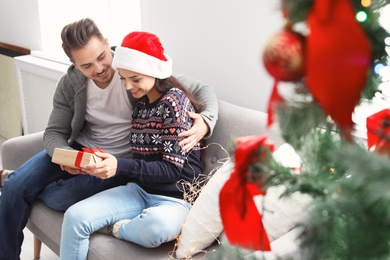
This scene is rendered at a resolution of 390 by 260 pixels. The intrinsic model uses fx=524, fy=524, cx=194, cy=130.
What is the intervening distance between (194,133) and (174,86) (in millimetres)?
225

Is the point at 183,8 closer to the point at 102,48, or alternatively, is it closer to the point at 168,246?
the point at 102,48

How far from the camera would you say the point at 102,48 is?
206cm

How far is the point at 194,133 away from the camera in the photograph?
197 centimetres

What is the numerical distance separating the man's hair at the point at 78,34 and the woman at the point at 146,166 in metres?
0.13

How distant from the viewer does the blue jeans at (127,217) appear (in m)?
1.76

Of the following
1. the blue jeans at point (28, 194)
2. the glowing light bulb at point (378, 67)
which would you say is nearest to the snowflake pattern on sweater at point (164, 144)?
the blue jeans at point (28, 194)

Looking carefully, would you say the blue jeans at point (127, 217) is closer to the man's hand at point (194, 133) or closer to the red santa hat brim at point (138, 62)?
the man's hand at point (194, 133)

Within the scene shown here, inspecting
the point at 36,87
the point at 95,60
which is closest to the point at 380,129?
the point at 95,60

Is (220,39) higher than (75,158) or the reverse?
higher

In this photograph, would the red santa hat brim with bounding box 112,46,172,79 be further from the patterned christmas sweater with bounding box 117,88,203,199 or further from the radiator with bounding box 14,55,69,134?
the radiator with bounding box 14,55,69,134

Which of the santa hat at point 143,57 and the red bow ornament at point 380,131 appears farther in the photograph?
the santa hat at point 143,57

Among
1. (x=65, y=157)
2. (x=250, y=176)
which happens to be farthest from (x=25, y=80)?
(x=250, y=176)

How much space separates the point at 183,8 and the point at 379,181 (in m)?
2.20

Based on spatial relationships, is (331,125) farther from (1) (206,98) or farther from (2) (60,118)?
(2) (60,118)
